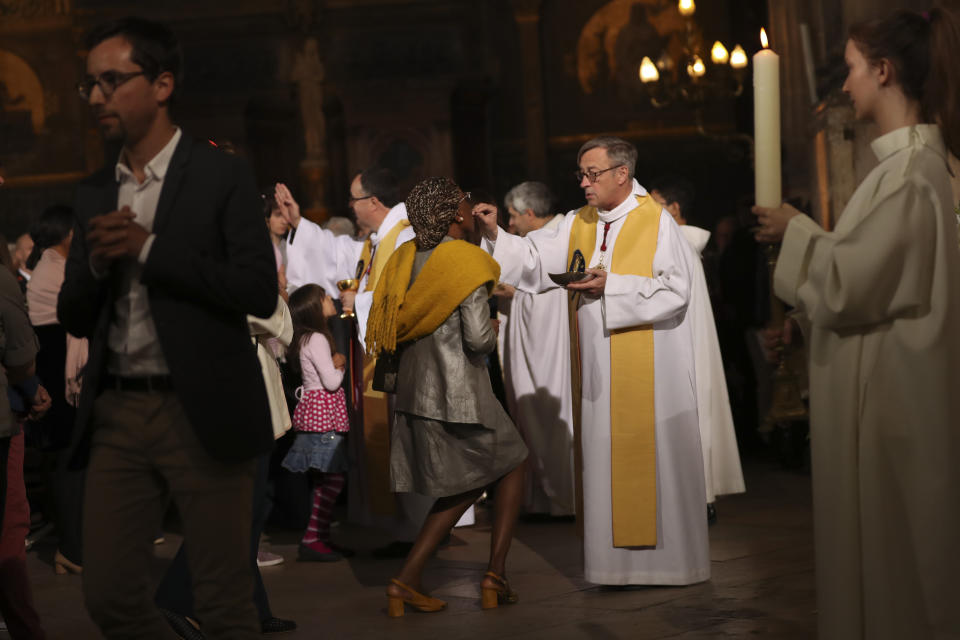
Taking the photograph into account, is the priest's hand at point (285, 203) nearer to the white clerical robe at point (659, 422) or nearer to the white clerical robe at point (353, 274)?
the white clerical robe at point (353, 274)

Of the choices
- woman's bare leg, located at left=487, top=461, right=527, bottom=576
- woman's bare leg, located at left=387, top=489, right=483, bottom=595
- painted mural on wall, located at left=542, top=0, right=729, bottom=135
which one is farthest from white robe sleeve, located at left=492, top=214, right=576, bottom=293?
painted mural on wall, located at left=542, top=0, right=729, bottom=135

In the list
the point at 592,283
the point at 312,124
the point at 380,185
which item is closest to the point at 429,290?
the point at 592,283

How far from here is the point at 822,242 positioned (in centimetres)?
326

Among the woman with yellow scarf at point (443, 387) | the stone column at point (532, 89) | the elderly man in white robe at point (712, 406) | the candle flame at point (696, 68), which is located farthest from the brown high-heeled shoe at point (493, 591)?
the stone column at point (532, 89)

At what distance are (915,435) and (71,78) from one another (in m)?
16.2

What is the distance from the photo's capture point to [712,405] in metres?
7.35

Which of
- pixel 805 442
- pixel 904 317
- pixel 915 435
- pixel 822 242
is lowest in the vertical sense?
pixel 805 442

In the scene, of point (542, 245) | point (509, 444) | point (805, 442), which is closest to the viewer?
point (509, 444)

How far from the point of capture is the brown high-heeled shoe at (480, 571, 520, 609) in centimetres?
535

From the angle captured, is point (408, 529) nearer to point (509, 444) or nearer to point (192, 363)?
point (509, 444)

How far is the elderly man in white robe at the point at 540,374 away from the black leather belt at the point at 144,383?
194 inches

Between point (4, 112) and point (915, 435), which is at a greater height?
point (4, 112)

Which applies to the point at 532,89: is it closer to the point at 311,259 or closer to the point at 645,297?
the point at 311,259

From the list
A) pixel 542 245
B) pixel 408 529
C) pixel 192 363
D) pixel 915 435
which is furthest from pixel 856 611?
pixel 408 529
